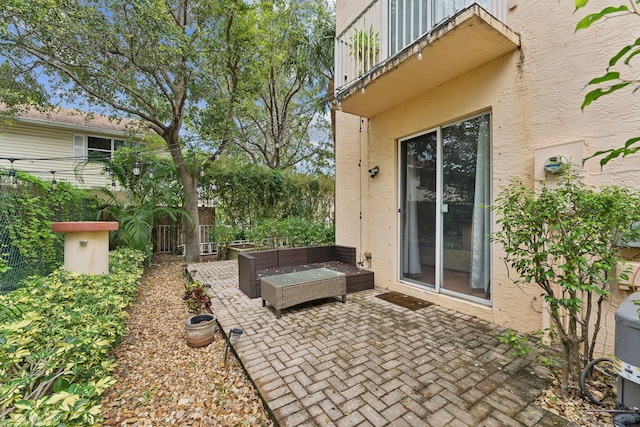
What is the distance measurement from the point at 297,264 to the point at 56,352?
3.82m

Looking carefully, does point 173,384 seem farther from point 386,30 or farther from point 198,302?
point 386,30

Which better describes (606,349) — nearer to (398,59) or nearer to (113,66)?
(398,59)

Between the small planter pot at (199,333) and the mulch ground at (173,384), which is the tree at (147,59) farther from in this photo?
the small planter pot at (199,333)

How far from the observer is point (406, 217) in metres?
4.66

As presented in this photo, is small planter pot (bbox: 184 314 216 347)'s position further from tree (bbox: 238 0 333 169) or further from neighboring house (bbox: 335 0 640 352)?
tree (bbox: 238 0 333 169)

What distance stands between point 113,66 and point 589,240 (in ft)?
29.4

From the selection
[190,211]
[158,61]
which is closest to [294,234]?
[190,211]

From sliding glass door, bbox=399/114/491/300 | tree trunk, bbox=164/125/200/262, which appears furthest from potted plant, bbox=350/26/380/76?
tree trunk, bbox=164/125/200/262

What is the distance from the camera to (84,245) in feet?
13.1

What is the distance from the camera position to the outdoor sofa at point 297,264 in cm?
443

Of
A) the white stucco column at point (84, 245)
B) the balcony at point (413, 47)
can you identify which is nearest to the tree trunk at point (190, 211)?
the white stucco column at point (84, 245)

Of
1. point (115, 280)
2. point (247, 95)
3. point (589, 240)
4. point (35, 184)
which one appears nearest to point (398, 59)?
point (589, 240)

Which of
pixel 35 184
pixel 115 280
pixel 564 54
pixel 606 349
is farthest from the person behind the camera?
pixel 35 184

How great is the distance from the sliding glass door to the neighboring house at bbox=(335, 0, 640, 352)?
0.02 meters
